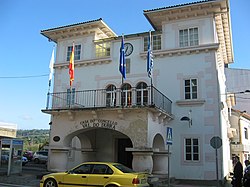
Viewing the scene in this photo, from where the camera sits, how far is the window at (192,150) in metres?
18.3

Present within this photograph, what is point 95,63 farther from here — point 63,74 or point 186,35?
point 186,35

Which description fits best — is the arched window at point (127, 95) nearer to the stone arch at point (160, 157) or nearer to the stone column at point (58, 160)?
the stone arch at point (160, 157)

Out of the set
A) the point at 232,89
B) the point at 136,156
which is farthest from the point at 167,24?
the point at 232,89

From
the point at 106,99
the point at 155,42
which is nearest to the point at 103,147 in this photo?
the point at 106,99

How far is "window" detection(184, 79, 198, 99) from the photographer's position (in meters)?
19.1

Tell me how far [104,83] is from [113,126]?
577 cm

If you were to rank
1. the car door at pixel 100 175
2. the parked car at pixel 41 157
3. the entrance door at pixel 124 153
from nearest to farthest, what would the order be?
the car door at pixel 100 175 → the entrance door at pixel 124 153 → the parked car at pixel 41 157

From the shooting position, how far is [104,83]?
2144 cm

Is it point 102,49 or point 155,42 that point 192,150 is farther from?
point 102,49

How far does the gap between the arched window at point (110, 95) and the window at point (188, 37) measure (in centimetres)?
574

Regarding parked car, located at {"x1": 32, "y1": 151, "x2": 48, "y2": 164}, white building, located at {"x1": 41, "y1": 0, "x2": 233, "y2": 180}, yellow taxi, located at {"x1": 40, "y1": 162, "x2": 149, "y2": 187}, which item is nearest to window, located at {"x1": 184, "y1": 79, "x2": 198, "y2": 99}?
white building, located at {"x1": 41, "y1": 0, "x2": 233, "y2": 180}

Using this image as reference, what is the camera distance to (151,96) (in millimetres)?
16016

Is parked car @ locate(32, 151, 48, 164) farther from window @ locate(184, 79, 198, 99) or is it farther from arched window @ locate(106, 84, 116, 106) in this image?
window @ locate(184, 79, 198, 99)

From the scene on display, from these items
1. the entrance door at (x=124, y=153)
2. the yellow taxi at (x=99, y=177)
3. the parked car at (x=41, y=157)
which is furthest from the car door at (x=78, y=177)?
the parked car at (x=41, y=157)
